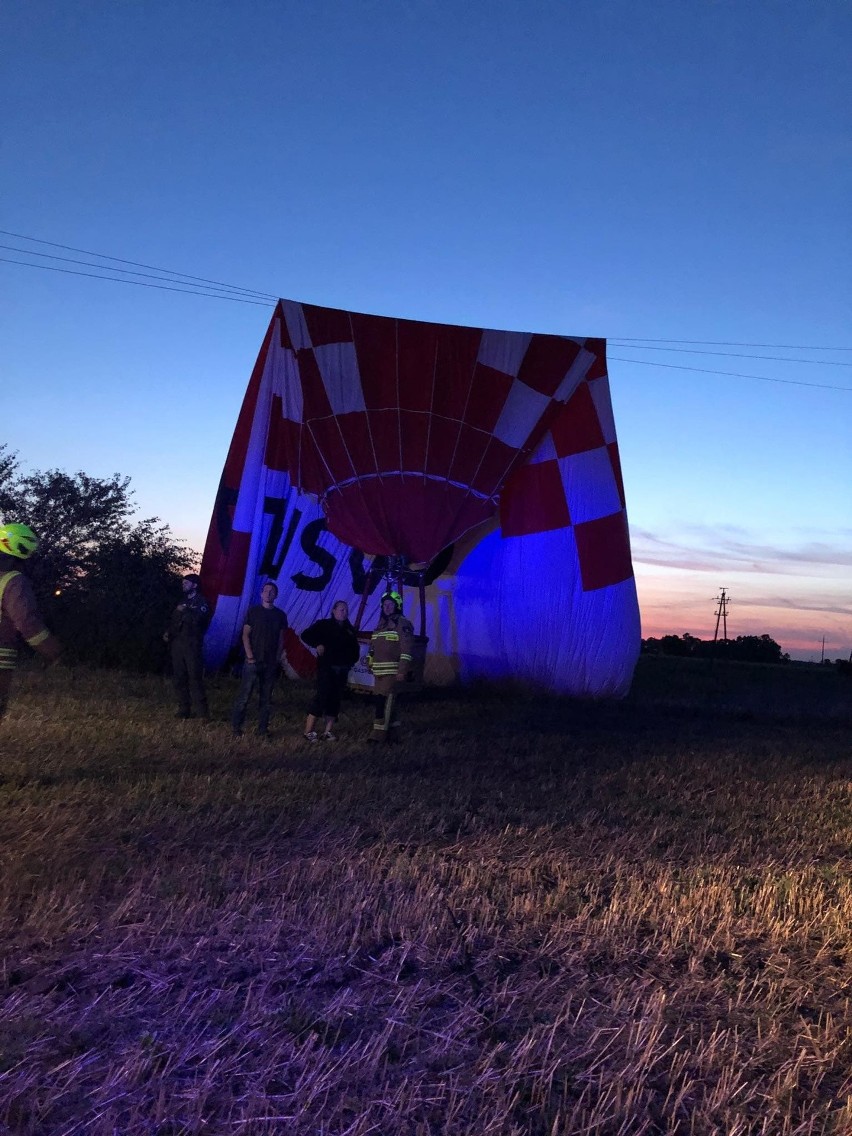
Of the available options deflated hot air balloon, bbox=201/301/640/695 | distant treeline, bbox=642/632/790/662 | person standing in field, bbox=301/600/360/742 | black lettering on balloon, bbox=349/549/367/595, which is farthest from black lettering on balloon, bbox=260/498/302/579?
distant treeline, bbox=642/632/790/662

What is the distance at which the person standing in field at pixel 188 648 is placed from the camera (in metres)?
11.6

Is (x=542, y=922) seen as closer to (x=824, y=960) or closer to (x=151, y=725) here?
(x=824, y=960)

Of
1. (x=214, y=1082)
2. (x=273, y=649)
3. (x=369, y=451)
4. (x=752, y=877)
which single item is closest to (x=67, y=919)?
(x=214, y=1082)

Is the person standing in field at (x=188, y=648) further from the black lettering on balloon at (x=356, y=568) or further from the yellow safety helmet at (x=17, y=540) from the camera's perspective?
the black lettering on balloon at (x=356, y=568)

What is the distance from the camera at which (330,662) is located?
10852mm

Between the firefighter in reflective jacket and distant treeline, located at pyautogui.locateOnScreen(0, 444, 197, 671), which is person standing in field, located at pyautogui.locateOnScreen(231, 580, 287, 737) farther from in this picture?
distant treeline, located at pyautogui.locateOnScreen(0, 444, 197, 671)

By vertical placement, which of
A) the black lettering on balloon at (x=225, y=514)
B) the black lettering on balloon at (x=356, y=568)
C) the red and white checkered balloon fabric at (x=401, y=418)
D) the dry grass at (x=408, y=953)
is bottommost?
the dry grass at (x=408, y=953)

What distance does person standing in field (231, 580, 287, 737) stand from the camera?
1053cm

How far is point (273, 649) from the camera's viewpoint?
1073 cm

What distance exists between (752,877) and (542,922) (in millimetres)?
1802

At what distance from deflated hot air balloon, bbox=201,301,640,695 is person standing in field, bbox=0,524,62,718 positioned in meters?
9.09

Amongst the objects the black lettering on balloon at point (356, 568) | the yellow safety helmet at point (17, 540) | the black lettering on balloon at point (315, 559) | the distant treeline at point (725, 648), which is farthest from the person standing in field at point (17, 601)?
the distant treeline at point (725, 648)

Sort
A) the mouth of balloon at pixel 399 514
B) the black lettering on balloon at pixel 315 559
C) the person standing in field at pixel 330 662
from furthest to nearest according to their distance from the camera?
the black lettering on balloon at pixel 315 559 < the mouth of balloon at pixel 399 514 < the person standing in field at pixel 330 662

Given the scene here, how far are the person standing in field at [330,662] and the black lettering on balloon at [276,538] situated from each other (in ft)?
21.8
